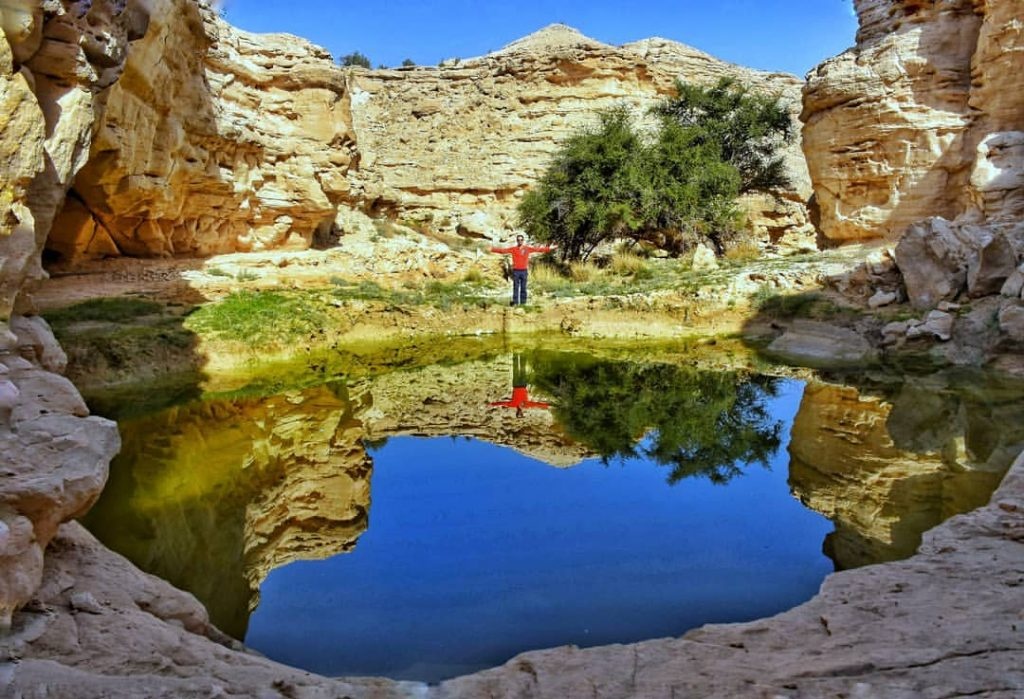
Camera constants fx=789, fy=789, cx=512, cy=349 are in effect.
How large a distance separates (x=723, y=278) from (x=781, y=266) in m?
1.76

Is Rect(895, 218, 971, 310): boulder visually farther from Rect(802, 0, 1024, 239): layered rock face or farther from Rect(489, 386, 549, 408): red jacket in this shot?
Rect(489, 386, 549, 408): red jacket

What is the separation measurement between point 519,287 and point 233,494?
1105 cm

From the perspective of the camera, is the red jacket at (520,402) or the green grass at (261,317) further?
the green grass at (261,317)

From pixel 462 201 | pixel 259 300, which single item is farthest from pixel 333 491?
pixel 462 201

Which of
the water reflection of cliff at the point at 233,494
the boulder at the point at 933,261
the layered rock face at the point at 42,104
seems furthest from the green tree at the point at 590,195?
the layered rock face at the point at 42,104

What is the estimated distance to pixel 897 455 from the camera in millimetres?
8422

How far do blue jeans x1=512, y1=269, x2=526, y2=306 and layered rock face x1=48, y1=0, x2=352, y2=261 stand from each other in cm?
474

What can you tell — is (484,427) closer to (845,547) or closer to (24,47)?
(845,547)

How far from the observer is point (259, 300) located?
47.4ft

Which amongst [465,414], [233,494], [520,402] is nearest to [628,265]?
[520,402]

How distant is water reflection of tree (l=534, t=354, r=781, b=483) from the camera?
9000 millimetres

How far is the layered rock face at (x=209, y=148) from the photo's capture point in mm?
13102

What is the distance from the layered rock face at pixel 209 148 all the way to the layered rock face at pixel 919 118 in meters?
12.7

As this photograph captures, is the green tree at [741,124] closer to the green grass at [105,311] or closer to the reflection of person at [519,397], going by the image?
the reflection of person at [519,397]
